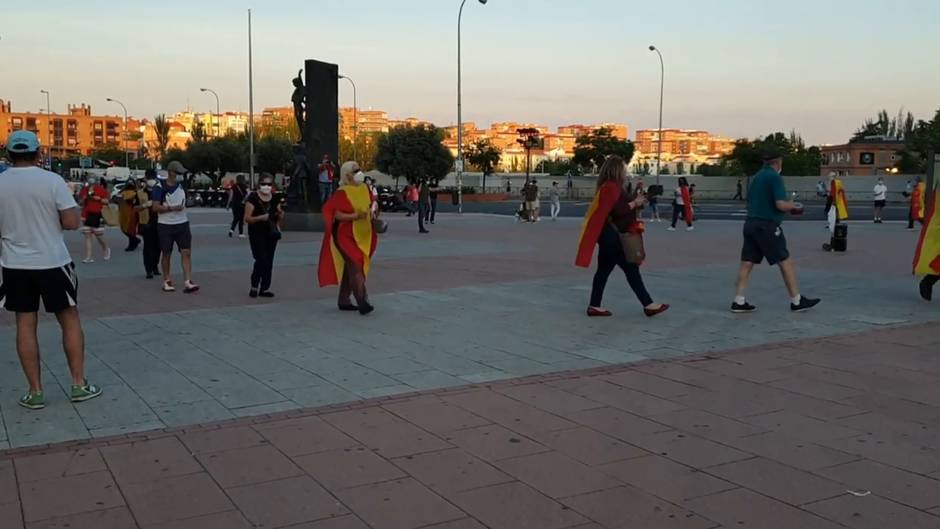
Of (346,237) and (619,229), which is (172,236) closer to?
(346,237)

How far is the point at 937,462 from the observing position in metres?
4.61

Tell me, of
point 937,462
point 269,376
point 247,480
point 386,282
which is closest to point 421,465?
point 247,480

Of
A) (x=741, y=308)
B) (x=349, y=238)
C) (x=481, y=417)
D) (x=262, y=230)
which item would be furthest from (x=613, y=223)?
(x=262, y=230)

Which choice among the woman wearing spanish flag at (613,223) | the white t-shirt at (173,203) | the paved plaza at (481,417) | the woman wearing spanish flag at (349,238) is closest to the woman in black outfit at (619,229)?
the woman wearing spanish flag at (613,223)

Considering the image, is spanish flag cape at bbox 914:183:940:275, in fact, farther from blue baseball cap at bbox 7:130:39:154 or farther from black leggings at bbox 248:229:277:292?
blue baseball cap at bbox 7:130:39:154

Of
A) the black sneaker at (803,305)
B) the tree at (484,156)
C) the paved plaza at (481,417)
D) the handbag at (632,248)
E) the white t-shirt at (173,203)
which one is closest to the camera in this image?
the paved plaza at (481,417)

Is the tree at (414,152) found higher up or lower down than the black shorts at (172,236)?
higher up

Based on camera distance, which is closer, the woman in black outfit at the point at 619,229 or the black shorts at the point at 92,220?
the woman in black outfit at the point at 619,229

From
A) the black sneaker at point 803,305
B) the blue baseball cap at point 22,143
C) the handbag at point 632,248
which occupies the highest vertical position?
the blue baseball cap at point 22,143

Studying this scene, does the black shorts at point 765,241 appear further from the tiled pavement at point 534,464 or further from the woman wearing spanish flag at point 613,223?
the tiled pavement at point 534,464

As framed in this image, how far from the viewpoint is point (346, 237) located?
9.39 m

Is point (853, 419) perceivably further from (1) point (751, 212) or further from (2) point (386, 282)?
(2) point (386, 282)

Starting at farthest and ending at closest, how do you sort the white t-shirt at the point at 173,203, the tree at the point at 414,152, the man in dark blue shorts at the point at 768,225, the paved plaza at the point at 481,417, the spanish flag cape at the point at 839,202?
the tree at the point at 414,152, the spanish flag cape at the point at 839,202, the white t-shirt at the point at 173,203, the man in dark blue shorts at the point at 768,225, the paved plaza at the point at 481,417

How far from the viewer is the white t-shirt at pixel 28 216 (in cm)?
539
